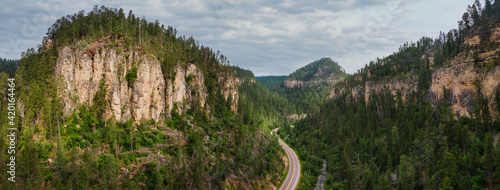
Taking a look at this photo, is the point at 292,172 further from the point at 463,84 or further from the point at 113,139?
the point at 463,84

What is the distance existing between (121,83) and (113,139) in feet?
55.7

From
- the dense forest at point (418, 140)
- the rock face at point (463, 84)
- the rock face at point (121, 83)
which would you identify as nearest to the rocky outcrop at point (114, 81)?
the rock face at point (121, 83)

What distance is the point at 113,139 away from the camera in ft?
219

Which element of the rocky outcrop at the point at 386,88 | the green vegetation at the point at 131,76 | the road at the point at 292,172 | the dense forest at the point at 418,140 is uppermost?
the green vegetation at the point at 131,76

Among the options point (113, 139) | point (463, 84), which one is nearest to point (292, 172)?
point (113, 139)

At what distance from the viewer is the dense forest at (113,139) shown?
5600 cm

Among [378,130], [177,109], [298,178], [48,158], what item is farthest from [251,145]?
[48,158]

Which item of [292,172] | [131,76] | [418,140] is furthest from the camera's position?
[292,172]

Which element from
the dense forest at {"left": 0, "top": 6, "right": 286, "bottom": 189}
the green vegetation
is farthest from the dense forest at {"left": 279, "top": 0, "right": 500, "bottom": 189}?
the green vegetation

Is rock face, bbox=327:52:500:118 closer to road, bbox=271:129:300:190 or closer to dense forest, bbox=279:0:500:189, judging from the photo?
dense forest, bbox=279:0:500:189

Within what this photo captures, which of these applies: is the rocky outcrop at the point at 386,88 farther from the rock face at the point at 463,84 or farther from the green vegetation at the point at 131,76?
the green vegetation at the point at 131,76

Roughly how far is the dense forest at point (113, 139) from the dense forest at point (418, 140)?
2554 cm

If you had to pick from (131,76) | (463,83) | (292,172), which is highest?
(131,76)

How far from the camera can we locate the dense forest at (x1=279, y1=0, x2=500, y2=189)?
6519 cm
